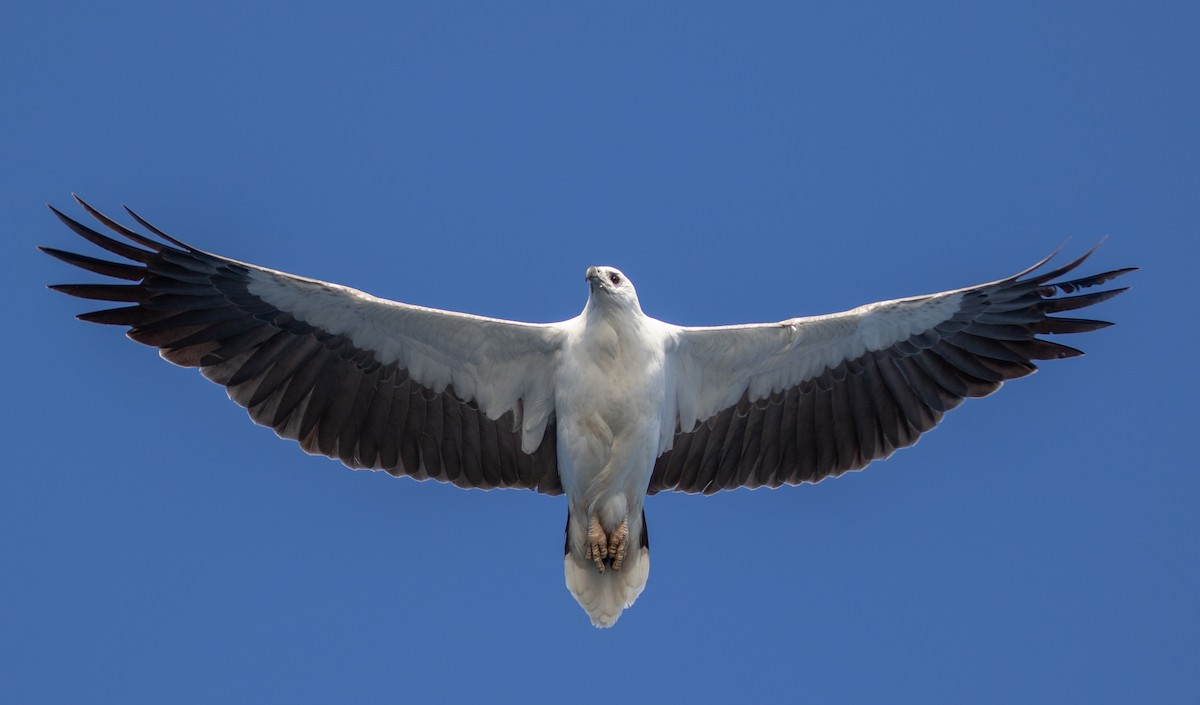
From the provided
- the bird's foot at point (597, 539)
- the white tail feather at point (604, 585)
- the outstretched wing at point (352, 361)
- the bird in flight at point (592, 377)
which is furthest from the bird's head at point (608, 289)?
the white tail feather at point (604, 585)

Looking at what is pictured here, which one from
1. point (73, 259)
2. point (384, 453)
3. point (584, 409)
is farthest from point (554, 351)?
point (73, 259)

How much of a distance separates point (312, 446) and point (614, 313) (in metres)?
2.64

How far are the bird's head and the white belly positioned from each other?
189 millimetres

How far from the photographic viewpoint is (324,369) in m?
13.2

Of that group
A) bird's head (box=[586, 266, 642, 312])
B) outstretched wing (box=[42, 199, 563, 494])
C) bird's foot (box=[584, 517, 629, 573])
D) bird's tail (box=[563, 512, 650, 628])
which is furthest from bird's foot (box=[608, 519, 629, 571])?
bird's head (box=[586, 266, 642, 312])

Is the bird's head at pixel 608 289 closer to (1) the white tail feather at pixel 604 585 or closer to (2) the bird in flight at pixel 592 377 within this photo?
(2) the bird in flight at pixel 592 377

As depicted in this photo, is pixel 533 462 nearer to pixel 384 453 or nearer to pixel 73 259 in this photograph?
pixel 384 453

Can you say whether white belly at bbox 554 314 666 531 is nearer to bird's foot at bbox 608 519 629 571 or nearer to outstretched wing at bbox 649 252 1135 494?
bird's foot at bbox 608 519 629 571

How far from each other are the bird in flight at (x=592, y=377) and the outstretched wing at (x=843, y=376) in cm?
2

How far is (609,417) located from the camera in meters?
12.6

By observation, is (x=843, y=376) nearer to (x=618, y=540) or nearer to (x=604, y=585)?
(x=618, y=540)

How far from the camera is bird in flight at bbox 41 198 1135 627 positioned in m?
12.6

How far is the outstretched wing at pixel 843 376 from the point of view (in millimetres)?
13273

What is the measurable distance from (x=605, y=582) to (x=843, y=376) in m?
2.57
